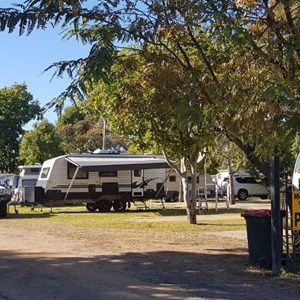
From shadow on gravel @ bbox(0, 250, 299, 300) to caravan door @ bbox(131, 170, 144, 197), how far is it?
17.8 m

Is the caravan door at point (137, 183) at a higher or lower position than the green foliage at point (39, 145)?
lower

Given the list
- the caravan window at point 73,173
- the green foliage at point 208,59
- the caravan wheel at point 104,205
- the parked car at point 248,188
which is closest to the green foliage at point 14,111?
the parked car at point 248,188

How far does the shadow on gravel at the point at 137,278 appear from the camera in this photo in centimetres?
862

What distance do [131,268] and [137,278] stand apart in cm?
102

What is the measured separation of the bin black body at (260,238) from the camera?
35.0 feet

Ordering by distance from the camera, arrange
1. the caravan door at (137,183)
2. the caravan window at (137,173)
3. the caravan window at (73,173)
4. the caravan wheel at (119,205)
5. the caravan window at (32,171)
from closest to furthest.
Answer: the caravan window at (73,173), the caravan wheel at (119,205), the caravan door at (137,183), the caravan window at (137,173), the caravan window at (32,171)

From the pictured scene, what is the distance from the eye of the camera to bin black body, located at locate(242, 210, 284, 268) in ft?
35.0

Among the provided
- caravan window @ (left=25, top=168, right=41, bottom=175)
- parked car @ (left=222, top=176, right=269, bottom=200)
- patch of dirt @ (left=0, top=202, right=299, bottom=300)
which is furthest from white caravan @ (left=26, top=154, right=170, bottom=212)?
parked car @ (left=222, top=176, right=269, bottom=200)

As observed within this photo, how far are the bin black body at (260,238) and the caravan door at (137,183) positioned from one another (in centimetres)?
1952

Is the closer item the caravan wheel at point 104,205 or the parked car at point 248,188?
the caravan wheel at point 104,205

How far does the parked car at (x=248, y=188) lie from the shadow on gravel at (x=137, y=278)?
32229 mm

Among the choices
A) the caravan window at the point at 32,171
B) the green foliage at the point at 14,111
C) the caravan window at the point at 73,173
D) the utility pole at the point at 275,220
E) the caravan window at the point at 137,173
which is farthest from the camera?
the green foliage at the point at 14,111

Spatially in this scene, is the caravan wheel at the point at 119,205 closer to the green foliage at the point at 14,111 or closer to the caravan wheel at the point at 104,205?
the caravan wheel at the point at 104,205

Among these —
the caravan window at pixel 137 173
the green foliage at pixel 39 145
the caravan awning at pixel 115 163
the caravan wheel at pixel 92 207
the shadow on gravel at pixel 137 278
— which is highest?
the green foliage at pixel 39 145
